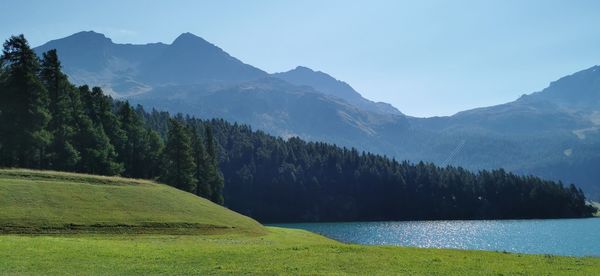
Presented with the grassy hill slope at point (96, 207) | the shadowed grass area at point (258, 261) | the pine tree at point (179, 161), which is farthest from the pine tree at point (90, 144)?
the shadowed grass area at point (258, 261)

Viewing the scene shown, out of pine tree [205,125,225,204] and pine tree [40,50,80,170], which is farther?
pine tree [205,125,225,204]

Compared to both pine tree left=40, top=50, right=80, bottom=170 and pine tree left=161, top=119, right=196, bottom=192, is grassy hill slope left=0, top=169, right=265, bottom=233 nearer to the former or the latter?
pine tree left=40, top=50, right=80, bottom=170

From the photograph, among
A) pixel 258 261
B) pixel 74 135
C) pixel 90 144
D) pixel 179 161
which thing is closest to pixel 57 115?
pixel 74 135

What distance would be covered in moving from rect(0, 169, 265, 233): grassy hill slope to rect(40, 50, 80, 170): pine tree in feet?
62.4

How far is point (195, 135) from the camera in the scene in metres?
133

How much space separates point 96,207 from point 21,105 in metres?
27.9

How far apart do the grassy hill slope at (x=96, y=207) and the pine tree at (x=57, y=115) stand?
19.0 m

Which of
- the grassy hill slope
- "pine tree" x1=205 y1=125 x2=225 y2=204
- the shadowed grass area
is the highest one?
"pine tree" x1=205 y1=125 x2=225 y2=204

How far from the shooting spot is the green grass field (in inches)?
1380

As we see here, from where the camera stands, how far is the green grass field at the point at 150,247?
35.1 meters

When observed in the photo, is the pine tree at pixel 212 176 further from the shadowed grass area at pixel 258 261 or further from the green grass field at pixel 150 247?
the shadowed grass area at pixel 258 261

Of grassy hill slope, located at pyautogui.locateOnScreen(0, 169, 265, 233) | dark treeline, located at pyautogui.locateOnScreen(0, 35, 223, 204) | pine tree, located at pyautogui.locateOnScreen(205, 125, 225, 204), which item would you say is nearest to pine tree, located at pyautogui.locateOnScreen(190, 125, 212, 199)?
dark treeline, located at pyautogui.locateOnScreen(0, 35, 223, 204)

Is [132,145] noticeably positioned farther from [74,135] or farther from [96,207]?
[96,207]

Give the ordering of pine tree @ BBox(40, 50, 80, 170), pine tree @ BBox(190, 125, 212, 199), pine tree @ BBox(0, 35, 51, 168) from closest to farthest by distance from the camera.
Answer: pine tree @ BBox(0, 35, 51, 168) < pine tree @ BBox(40, 50, 80, 170) < pine tree @ BBox(190, 125, 212, 199)
